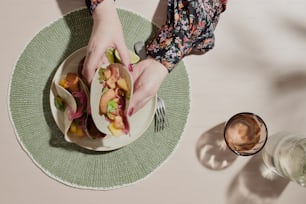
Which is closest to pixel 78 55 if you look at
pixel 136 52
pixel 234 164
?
pixel 136 52

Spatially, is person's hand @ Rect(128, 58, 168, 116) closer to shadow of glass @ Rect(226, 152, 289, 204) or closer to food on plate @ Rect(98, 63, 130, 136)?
food on plate @ Rect(98, 63, 130, 136)

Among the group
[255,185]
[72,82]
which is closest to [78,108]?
[72,82]

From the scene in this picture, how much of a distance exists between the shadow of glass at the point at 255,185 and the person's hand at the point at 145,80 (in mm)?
271

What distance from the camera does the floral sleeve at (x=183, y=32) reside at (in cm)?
94

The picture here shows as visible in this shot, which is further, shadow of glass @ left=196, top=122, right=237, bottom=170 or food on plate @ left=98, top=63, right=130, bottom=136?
shadow of glass @ left=196, top=122, right=237, bottom=170

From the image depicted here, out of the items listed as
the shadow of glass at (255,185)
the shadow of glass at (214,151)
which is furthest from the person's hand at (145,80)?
the shadow of glass at (255,185)

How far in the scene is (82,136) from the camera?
0.91 metres

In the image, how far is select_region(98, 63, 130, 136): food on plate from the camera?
81cm

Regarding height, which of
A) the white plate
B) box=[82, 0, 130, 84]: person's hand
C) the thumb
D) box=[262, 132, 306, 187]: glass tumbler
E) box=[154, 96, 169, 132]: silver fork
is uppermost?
box=[82, 0, 130, 84]: person's hand

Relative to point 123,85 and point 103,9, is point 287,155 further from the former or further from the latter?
point 103,9

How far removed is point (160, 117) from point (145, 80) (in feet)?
0.36

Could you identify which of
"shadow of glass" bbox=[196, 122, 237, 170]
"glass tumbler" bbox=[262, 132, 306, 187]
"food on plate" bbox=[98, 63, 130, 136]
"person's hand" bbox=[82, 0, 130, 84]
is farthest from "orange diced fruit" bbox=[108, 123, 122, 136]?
"glass tumbler" bbox=[262, 132, 306, 187]

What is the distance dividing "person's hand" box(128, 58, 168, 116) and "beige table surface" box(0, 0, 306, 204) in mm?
108

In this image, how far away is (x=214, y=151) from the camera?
3.22 feet
